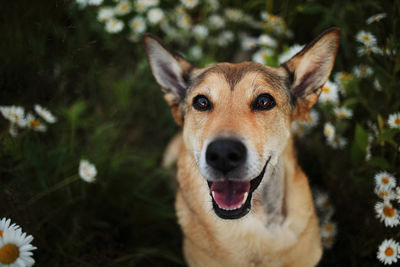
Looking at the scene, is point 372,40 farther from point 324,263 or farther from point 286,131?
point 324,263

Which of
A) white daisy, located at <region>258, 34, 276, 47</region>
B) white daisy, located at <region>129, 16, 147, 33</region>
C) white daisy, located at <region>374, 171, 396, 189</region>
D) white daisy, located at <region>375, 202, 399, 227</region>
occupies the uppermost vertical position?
white daisy, located at <region>129, 16, 147, 33</region>

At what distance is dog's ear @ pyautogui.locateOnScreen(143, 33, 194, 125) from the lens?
3010mm

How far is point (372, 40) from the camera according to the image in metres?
3.39

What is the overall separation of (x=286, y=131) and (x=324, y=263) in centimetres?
191

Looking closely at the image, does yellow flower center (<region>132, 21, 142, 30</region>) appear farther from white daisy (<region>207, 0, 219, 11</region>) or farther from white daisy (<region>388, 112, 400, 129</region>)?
white daisy (<region>388, 112, 400, 129</region>)

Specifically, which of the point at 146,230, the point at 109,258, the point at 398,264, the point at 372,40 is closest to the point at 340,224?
the point at 398,264

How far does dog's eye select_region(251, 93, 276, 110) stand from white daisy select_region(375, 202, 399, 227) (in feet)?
4.40

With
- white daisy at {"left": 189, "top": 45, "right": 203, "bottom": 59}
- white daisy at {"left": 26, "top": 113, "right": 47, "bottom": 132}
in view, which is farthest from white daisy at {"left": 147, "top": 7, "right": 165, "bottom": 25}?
white daisy at {"left": 26, "top": 113, "right": 47, "bottom": 132}

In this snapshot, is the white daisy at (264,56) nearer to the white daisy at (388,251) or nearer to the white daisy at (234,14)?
the white daisy at (234,14)

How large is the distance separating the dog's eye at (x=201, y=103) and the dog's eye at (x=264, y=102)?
0.38 meters

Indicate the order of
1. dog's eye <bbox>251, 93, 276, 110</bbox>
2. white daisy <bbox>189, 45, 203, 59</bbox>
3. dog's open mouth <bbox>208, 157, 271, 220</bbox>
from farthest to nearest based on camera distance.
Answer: white daisy <bbox>189, 45, 203, 59</bbox>
dog's eye <bbox>251, 93, 276, 110</bbox>
dog's open mouth <bbox>208, 157, 271, 220</bbox>

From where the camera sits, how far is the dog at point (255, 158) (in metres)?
2.48

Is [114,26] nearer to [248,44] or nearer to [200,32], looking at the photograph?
[200,32]

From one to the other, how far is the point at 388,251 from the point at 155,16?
401cm
